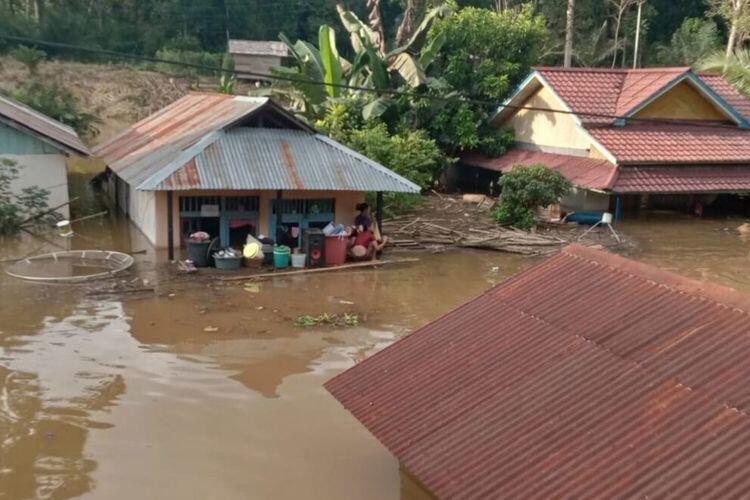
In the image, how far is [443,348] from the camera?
690cm

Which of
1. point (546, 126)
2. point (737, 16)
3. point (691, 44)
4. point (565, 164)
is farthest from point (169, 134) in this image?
point (691, 44)

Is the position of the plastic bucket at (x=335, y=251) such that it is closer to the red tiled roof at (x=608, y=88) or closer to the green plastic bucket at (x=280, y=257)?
the green plastic bucket at (x=280, y=257)

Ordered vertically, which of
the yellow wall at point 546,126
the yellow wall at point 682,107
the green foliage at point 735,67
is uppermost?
the green foliage at point 735,67

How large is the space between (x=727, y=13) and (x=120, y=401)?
128 feet

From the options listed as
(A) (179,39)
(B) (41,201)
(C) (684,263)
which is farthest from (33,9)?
(C) (684,263)

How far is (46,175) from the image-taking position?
20969 mm

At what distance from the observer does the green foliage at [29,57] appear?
4372 centimetres

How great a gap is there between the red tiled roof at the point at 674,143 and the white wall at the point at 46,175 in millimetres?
17279

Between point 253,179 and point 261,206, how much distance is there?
5.40 feet

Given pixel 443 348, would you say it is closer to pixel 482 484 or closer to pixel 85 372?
pixel 482 484

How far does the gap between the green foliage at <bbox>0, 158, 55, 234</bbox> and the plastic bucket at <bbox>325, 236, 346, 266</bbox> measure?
8.93m

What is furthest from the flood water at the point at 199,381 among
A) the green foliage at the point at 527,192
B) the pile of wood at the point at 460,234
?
the green foliage at the point at 527,192

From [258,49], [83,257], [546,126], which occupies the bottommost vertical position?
[83,257]

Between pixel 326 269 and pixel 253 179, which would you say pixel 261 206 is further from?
pixel 326 269
